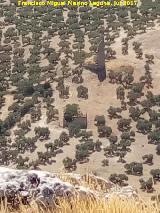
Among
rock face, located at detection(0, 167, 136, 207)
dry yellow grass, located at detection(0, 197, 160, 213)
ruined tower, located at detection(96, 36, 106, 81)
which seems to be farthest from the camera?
ruined tower, located at detection(96, 36, 106, 81)

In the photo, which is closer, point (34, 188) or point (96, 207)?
point (96, 207)

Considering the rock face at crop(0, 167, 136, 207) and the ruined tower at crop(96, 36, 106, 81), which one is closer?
the rock face at crop(0, 167, 136, 207)

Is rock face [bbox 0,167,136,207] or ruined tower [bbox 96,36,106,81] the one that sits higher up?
rock face [bbox 0,167,136,207]

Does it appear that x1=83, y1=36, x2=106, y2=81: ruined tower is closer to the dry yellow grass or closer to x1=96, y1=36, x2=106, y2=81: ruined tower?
x1=96, y1=36, x2=106, y2=81: ruined tower

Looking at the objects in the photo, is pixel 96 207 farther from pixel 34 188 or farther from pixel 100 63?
pixel 100 63

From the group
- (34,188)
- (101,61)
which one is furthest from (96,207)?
(101,61)

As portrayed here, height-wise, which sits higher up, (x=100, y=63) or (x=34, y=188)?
(x=34, y=188)

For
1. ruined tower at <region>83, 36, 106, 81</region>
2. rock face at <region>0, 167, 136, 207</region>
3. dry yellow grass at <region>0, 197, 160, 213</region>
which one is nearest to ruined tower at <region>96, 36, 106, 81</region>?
ruined tower at <region>83, 36, 106, 81</region>

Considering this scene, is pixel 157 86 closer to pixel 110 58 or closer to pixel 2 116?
pixel 110 58

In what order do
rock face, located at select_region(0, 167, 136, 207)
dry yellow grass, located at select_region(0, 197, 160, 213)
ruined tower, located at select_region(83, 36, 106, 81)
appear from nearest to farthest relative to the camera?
1. dry yellow grass, located at select_region(0, 197, 160, 213)
2. rock face, located at select_region(0, 167, 136, 207)
3. ruined tower, located at select_region(83, 36, 106, 81)

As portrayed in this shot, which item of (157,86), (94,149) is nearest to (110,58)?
(157,86)

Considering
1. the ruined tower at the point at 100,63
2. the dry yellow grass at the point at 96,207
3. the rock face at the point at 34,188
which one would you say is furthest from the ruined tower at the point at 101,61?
the dry yellow grass at the point at 96,207
